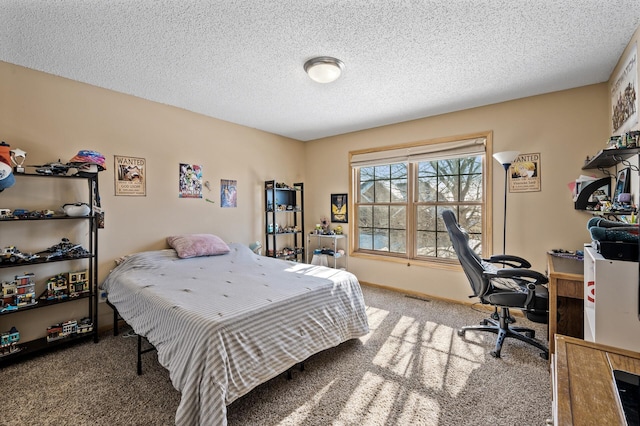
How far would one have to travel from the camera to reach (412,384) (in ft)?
6.44

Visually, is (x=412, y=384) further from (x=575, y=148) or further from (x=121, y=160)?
(x=121, y=160)

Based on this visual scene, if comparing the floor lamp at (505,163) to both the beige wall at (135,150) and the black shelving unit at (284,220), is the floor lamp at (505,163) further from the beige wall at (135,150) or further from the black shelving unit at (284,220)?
the beige wall at (135,150)

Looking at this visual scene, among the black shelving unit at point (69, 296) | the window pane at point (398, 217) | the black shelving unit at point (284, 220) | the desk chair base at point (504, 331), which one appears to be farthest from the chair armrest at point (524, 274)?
the black shelving unit at point (69, 296)

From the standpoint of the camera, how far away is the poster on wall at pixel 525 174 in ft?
9.99

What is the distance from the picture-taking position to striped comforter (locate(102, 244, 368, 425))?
148 cm

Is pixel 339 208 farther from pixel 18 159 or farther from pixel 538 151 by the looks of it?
pixel 18 159

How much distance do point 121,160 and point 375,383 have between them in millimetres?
3258

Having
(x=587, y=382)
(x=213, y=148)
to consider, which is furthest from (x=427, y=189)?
(x=587, y=382)

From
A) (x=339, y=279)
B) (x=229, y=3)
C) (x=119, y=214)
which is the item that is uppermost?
(x=229, y=3)

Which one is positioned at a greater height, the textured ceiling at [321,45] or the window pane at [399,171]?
the textured ceiling at [321,45]

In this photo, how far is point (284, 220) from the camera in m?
4.84

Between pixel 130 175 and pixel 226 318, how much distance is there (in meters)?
2.35

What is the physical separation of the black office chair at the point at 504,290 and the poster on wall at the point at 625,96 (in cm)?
137

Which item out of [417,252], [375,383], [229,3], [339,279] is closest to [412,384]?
[375,383]
